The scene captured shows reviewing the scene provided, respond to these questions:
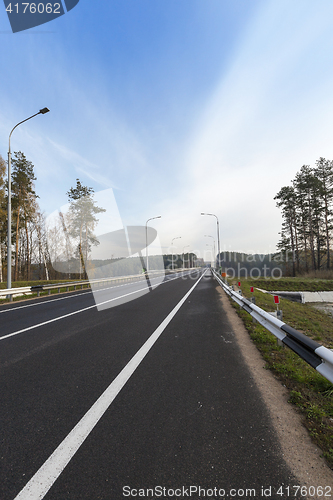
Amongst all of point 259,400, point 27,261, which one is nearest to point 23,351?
point 259,400

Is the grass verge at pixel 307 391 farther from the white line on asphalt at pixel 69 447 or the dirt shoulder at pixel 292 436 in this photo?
the white line on asphalt at pixel 69 447

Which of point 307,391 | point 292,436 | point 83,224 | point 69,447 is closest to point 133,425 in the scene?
point 69,447

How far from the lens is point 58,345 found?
527 centimetres

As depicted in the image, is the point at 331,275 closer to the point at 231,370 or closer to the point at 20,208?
the point at 231,370

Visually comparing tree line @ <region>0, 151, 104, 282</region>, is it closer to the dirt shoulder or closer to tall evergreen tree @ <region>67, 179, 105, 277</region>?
tall evergreen tree @ <region>67, 179, 105, 277</region>

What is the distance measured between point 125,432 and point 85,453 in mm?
432

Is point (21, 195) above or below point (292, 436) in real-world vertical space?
above

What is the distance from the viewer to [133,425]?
2527 millimetres

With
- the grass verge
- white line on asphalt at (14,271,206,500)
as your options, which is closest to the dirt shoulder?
the grass verge

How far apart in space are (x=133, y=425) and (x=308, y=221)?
5091 cm

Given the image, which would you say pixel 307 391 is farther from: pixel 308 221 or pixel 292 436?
pixel 308 221

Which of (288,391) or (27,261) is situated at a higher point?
(27,261)

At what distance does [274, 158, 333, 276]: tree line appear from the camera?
1630 inches

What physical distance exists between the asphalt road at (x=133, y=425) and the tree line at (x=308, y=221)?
44831 millimetres
